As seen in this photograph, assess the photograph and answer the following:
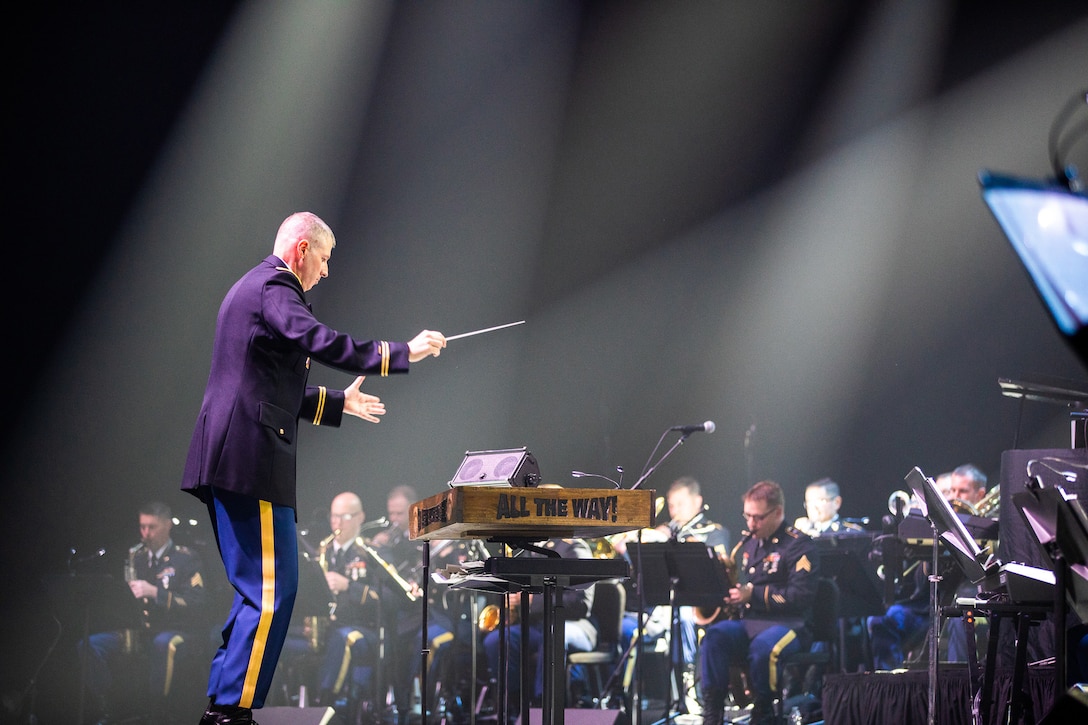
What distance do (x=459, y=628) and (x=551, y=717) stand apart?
4.78 m

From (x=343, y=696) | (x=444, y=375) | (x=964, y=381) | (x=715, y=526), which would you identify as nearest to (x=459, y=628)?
(x=343, y=696)

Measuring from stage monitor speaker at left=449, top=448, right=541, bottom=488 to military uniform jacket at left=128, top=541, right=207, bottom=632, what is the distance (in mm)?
5284

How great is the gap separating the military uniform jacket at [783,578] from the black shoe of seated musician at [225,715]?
Result: 4.62m

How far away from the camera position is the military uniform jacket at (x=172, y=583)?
7738 millimetres

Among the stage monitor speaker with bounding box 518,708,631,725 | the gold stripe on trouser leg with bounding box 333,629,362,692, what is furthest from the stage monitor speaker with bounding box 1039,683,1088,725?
the gold stripe on trouser leg with bounding box 333,629,362,692

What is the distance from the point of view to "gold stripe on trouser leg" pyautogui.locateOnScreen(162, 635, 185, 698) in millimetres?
7559

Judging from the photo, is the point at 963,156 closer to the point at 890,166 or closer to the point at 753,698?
the point at 890,166

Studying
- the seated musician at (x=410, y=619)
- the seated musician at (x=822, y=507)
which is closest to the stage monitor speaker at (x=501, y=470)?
the seated musician at (x=410, y=619)

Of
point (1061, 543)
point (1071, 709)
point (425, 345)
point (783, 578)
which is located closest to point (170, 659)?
point (783, 578)

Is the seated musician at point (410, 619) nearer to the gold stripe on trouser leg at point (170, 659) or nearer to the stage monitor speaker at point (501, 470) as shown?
the gold stripe on trouser leg at point (170, 659)

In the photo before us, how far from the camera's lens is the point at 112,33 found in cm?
834

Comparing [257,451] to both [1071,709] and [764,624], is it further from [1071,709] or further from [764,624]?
[764,624]

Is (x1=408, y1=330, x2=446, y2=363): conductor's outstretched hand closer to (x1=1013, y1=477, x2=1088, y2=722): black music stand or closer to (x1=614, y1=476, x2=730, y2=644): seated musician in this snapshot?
(x1=1013, y1=477, x2=1088, y2=722): black music stand

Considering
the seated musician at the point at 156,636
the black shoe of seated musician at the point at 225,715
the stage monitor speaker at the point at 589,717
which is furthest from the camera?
the seated musician at the point at 156,636
